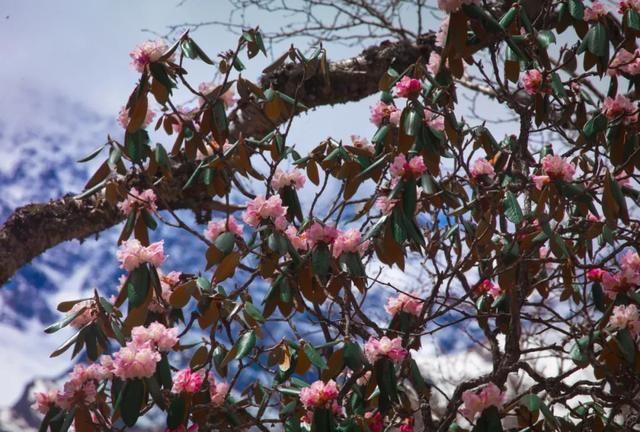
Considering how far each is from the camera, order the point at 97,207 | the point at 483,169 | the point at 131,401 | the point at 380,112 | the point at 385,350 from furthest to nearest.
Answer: the point at 97,207 < the point at 483,169 < the point at 380,112 < the point at 385,350 < the point at 131,401

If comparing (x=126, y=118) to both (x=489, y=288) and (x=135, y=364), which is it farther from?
(x=489, y=288)

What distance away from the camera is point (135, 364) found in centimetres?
111

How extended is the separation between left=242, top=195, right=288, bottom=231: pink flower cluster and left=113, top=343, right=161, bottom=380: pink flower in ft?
0.97

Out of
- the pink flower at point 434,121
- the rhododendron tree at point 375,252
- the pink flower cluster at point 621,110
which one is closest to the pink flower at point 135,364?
the rhododendron tree at point 375,252

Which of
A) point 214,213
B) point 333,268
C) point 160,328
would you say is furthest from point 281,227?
point 214,213

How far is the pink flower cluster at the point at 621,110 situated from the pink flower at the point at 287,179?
0.58 metres

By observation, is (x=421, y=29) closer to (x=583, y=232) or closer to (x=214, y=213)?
(x=214, y=213)

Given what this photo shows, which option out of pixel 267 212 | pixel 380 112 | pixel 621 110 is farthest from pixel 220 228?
pixel 621 110

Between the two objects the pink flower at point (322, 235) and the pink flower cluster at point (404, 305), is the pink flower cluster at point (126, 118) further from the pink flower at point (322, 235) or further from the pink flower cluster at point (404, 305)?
the pink flower cluster at point (404, 305)

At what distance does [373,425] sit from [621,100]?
2.47ft

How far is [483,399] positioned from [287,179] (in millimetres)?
532

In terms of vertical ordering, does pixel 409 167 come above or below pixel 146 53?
below

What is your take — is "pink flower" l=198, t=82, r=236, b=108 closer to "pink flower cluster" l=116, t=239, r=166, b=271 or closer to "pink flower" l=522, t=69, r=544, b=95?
A: "pink flower cluster" l=116, t=239, r=166, b=271

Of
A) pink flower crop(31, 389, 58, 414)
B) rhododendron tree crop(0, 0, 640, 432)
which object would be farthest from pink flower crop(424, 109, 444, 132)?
pink flower crop(31, 389, 58, 414)
